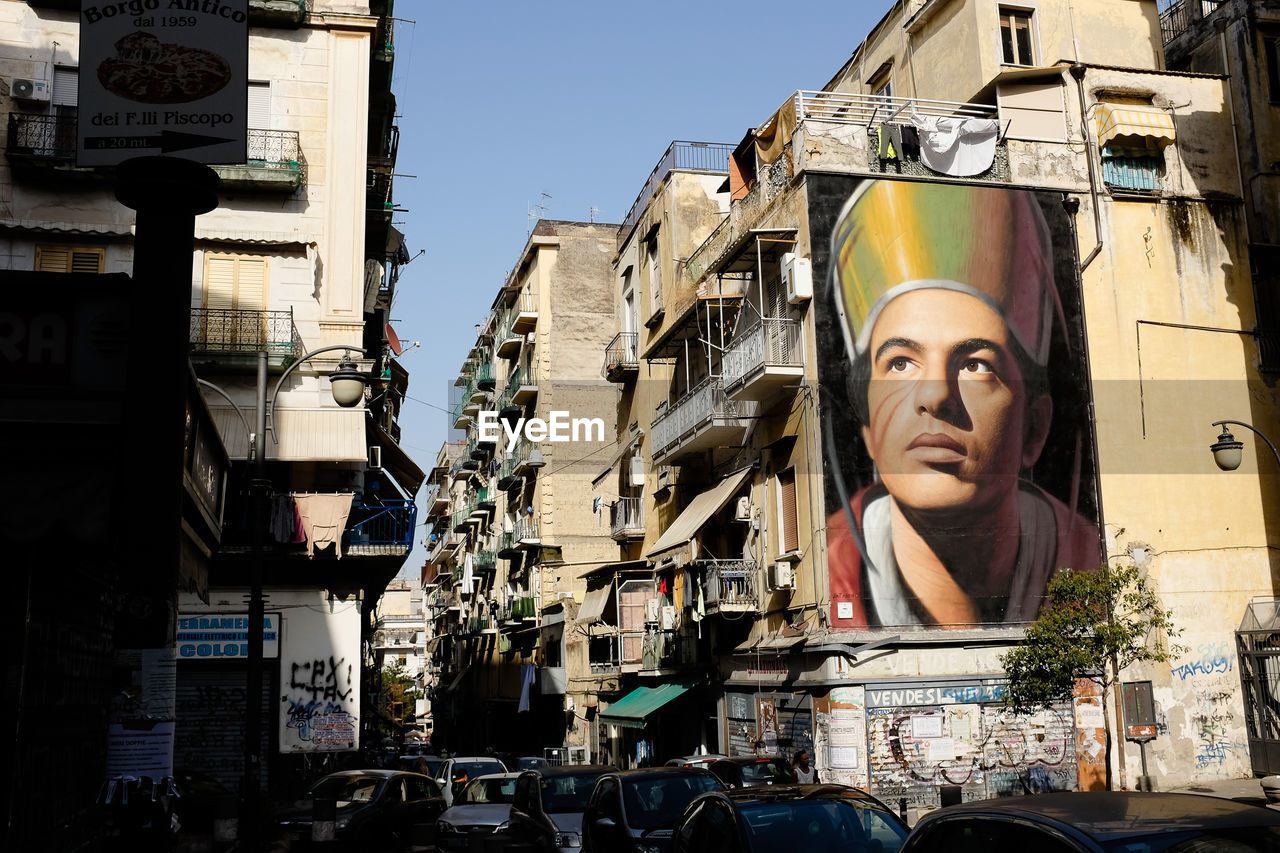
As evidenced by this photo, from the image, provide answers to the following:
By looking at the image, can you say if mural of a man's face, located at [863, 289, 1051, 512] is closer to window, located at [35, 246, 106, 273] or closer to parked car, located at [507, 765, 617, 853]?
parked car, located at [507, 765, 617, 853]

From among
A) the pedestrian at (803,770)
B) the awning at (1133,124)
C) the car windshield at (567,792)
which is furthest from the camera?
the awning at (1133,124)

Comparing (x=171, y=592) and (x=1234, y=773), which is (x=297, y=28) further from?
(x=1234, y=773)

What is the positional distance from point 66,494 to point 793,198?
20011 millimetres

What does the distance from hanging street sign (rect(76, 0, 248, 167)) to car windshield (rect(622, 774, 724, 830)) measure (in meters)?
7.55

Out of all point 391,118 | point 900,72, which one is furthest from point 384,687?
point 900,72

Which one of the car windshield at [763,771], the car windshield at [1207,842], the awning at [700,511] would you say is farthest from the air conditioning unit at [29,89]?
the car windshield at [1207,842]

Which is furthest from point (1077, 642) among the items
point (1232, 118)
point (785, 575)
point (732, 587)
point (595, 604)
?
point (595, 604)

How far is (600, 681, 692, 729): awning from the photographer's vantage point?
3127 cm

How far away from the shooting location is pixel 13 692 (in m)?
8.60

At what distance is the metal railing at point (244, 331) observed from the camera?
87.4 feet

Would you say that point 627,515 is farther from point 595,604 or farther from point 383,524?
point 383,524

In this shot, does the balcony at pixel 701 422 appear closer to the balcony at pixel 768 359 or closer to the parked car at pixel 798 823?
the balcony at pixel 768 359

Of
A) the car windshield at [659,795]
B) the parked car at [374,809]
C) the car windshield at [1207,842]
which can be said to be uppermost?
the car windshield at [1207,842]

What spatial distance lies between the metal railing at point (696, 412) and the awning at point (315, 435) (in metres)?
8.00
